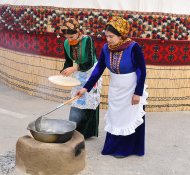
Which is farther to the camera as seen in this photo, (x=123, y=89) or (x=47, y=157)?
(x=123, y=89)

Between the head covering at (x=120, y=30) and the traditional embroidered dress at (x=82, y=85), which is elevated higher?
the head covering at (x=120, y=30)

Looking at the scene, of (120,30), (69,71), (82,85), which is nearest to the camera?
(120,30)

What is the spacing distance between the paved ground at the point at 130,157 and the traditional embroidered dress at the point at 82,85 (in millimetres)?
241

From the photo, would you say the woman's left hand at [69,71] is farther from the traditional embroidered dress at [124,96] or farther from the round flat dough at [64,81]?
the traditional embroidered dress at [124,96]

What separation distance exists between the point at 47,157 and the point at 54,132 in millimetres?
360

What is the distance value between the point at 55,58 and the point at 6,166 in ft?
10.1

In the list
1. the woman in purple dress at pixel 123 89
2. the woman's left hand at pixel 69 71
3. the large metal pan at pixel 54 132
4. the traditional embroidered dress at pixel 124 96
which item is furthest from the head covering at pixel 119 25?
the large metal pan at pixel 54 132

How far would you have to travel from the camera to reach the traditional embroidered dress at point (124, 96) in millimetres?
4113

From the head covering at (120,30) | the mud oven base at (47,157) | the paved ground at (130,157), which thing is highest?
the head covering at (120,30)

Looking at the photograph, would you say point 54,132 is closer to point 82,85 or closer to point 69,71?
point 69,71

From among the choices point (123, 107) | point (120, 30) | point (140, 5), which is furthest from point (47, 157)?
point (140, 5)

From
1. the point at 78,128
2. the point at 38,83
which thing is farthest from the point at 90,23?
the point at 78,128

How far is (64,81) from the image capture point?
14.1 feet

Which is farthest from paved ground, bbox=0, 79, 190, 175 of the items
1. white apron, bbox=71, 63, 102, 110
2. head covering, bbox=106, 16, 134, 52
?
head covering, bbox=106, 16, 134, 52
